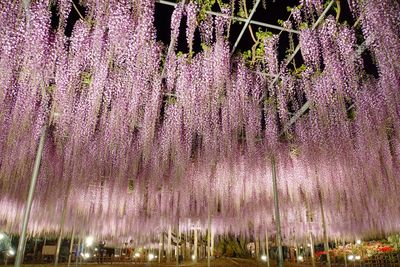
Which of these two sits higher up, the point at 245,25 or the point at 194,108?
the point at 245,25

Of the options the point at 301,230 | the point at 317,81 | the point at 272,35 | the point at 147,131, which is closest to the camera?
the point at 272,35

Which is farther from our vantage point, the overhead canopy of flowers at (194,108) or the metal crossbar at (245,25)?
the overhead canopy of flowers at (194,108)

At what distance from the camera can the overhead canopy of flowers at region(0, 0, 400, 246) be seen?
447 centimetres

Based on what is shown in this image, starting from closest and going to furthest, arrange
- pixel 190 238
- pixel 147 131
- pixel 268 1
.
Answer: pixel 268 1
pixel 147 131
pixel 190 238

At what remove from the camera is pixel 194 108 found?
6.46 meters

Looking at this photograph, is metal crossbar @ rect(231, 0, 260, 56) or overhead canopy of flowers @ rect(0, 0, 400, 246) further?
overhead canopy of flowers @ rect(0, 0, 400, 246)

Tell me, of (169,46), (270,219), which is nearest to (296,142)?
(169,46)

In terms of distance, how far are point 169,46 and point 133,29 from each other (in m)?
0.61

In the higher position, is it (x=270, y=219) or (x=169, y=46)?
(x=169, y=46)

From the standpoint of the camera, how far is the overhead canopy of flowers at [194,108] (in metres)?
4.47

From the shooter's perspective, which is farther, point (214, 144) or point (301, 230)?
point (301, 230)

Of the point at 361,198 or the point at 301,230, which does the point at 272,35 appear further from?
the point at 301,230

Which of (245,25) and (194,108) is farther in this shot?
(194,108)

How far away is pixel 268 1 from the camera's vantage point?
13.0ft
